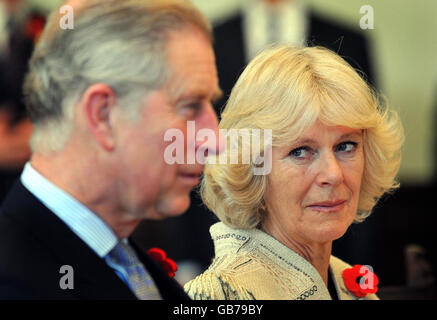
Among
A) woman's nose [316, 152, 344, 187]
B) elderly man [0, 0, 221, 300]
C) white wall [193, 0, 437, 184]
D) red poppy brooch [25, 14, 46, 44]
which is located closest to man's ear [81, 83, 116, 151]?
elderly man [0, 0, 221, 300]

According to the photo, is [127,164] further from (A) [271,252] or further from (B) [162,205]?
(A) [271,252]

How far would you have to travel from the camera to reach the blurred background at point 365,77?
1.57m

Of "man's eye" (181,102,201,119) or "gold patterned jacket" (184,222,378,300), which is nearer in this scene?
"man's eye" (181,102,201,119)

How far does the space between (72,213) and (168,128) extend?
0.59 ft

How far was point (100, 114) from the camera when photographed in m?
0.94

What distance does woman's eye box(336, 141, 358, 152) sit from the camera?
123cm

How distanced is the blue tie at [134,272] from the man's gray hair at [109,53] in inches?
7.2

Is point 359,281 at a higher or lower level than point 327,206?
lower

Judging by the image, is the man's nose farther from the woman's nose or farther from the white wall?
the white wall

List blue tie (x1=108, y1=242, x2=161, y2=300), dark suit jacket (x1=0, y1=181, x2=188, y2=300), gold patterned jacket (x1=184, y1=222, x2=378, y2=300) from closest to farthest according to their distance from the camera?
dark suit jacket (x1=0, y1=181, x2=188, y2=300)
blue tie (x1=108, y1=242, x2=161, y2=300)
gold patterned jacket (x1=184, y1=222, x2=378, y2=300)

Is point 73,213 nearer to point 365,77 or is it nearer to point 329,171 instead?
point 329,171

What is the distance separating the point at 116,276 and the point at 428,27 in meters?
4.94

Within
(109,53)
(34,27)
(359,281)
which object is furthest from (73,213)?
(34,27)

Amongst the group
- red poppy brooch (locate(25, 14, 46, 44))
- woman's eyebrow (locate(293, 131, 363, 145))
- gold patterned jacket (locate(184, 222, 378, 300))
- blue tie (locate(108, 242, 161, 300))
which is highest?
red poppy brooch (locate(25, 14, 46, 44))
